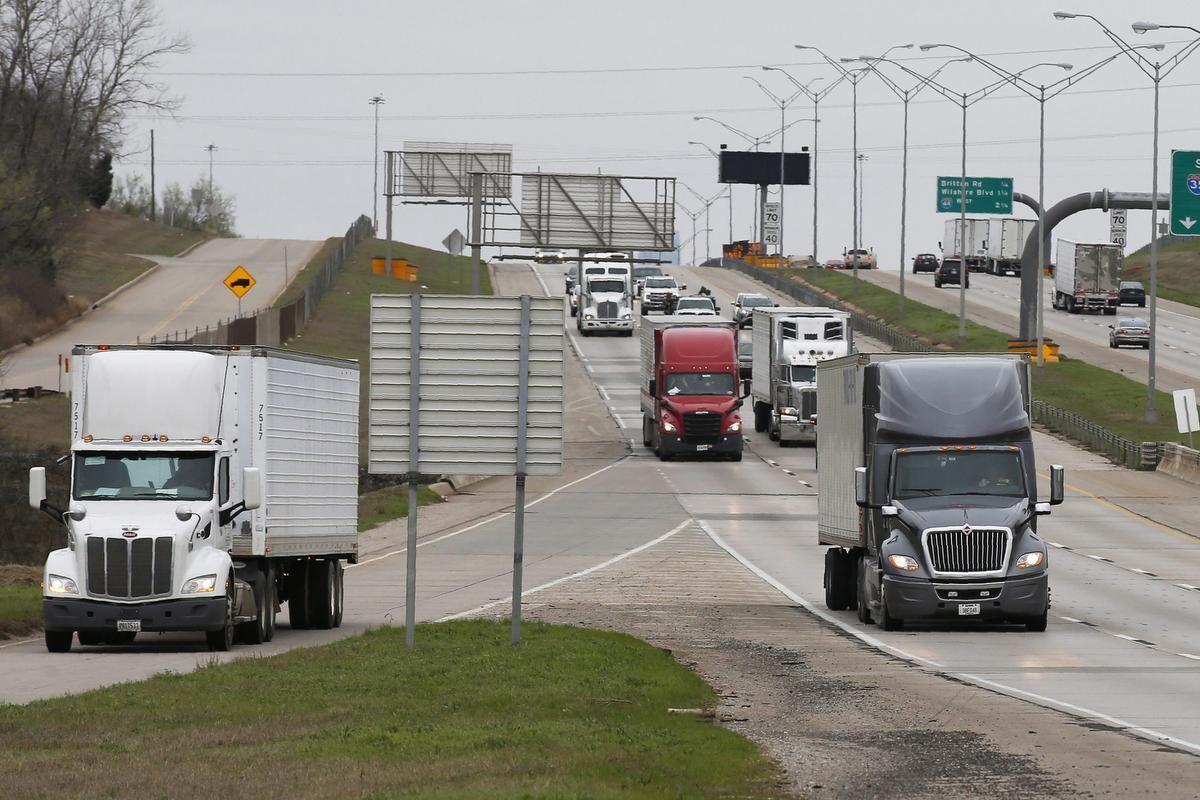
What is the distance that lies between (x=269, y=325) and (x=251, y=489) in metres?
51.6

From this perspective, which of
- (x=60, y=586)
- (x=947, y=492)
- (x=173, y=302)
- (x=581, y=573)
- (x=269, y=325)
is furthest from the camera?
(x=173, y=302)

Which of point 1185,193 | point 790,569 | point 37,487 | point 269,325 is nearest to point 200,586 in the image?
point 37,487

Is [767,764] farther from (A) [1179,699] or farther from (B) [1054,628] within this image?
(B) [1054,628]

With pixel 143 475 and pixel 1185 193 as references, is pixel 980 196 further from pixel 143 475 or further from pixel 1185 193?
pixel 143 475

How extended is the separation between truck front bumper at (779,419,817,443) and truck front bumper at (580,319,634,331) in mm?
34341

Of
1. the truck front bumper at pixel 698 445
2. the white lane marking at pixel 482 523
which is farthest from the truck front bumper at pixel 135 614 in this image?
the truck front bumper at pixel 698 445

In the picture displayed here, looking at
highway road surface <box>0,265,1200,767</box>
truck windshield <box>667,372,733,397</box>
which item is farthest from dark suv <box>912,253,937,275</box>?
truck windshield <box>667,372,733,397</box>

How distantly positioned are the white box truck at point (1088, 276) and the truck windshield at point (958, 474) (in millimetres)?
80860

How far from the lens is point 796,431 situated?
66.5 m

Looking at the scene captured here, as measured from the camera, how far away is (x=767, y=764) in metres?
13.7

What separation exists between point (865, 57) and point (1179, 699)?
6258 cm

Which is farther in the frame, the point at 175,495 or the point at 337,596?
the point at 337,596

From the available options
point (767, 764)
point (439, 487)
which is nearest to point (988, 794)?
point (767, 764)

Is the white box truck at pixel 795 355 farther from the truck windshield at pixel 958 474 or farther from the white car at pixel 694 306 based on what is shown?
the truck windshield at pixel 958 474
